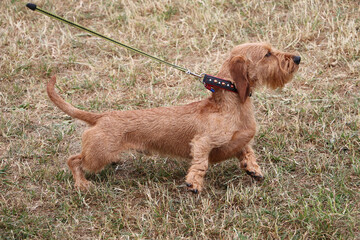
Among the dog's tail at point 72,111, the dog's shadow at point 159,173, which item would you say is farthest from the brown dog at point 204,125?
the dog's shadow at point 159,173

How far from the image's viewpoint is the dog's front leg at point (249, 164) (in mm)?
4293

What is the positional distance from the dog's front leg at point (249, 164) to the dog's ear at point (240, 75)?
506mm

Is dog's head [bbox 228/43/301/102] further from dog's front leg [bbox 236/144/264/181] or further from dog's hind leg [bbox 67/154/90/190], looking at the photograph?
dog's hind leg [bbox 67/154/90/190]

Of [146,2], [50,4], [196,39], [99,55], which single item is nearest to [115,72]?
[99,55]

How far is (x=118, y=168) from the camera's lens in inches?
190

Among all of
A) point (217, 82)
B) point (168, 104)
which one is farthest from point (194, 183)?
point (168, 104)

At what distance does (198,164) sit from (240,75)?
0.86 meters

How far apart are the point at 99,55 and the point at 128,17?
0.99 metres

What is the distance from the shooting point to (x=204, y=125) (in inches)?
166

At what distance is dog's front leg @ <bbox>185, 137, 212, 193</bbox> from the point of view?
403 cm

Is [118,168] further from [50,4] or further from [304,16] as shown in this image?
[50,4]

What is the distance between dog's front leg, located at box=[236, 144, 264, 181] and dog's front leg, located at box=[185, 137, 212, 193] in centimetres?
39

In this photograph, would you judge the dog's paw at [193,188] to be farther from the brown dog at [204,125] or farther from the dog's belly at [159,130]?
the dog's belly at [159,130]

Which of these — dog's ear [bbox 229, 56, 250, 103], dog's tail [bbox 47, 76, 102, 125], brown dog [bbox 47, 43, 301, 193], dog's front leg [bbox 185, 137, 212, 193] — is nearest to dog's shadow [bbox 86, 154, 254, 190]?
brown dog [bbox 47, 43, 301, 193]
